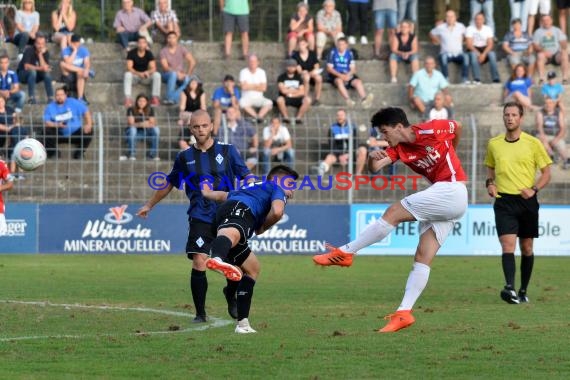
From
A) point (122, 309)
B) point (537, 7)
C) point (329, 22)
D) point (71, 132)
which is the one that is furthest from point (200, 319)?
point (537, 7)

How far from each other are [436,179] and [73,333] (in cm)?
361

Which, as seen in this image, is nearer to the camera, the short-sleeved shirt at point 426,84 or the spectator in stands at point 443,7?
the short-sleeved shirt at point 426,84

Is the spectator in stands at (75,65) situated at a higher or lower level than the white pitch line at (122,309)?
higher

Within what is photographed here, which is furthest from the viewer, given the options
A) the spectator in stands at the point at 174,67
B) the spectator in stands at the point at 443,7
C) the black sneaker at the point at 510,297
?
the spectator in stands at the point at 443,7

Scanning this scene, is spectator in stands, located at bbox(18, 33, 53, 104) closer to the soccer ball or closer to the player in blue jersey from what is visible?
the soccer ball

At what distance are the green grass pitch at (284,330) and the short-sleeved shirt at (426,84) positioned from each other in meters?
9.35

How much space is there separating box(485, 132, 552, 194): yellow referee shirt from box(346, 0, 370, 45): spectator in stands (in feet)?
55.3

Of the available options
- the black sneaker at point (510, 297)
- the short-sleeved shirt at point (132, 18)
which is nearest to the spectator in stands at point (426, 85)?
the short-sleeved shirt at point (132, 18)

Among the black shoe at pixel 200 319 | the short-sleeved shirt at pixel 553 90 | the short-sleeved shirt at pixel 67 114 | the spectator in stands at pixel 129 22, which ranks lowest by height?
the black shoe at pixel 200 319

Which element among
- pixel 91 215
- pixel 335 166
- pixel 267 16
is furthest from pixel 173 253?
pixel 267 16

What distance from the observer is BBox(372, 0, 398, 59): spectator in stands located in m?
30.7

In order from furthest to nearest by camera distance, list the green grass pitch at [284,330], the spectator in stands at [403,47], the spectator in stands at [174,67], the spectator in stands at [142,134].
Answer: the spectator in stands at [403,47] < the spectator in stands at [174,67] < the spectator in stands at [142,134] < the green grass pitch at [284,330]

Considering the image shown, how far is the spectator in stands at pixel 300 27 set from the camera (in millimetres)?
30328

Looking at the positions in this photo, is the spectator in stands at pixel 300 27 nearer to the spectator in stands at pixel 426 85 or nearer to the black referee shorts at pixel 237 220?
the spectator in stands at pixel 426 85
